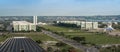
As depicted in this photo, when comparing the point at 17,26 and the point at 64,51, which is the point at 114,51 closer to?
→ the point at 64,51

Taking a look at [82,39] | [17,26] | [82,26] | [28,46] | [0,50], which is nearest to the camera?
[0,50]

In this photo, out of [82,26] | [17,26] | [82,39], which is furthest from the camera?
[82,26]

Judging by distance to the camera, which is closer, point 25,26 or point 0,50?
point 0,50

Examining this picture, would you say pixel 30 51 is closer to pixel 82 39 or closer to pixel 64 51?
pixel 64 51

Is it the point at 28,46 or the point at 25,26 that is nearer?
the point at 28,46

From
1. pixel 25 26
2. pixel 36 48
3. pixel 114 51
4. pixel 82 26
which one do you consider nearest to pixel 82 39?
pixel 114 51

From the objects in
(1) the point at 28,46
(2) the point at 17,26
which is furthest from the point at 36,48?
(2) the point at 17,26

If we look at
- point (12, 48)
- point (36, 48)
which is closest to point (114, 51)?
point (36, 48)

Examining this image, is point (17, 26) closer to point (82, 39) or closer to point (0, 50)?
point (82, 39)

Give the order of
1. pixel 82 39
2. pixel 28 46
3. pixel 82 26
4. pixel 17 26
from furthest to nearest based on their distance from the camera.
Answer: pixel 82 26, pixel 17 26, pixel 82 39, pixel 28 46
